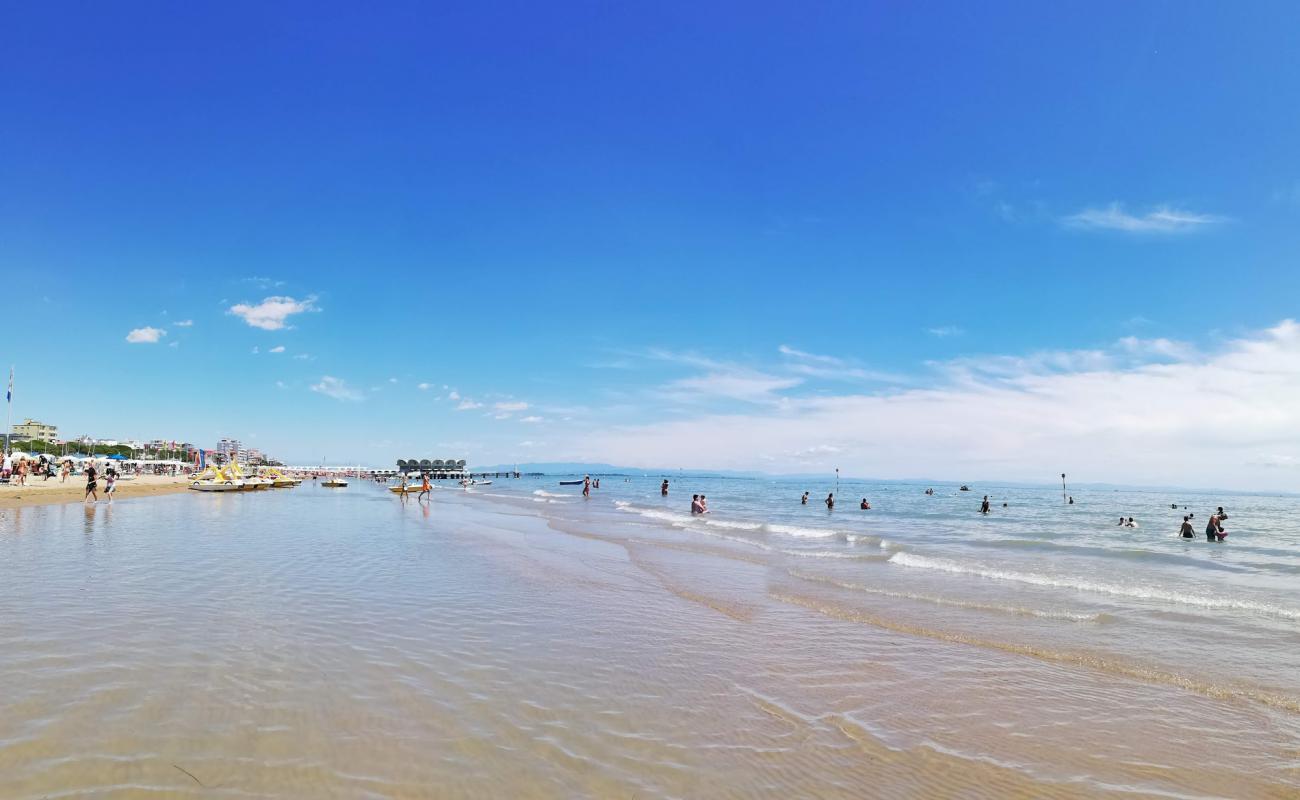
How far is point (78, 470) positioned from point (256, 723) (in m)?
126

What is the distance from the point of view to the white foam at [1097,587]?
14.2 meters

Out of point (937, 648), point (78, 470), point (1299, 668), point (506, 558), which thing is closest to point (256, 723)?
point (937, 648)

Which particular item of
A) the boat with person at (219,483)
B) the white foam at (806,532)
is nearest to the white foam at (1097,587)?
the white foam at (806,532)

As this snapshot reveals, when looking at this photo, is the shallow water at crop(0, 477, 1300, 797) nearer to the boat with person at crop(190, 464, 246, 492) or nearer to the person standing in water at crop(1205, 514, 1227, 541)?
the person standing in water at crop(1205, 514, 1227, 541)

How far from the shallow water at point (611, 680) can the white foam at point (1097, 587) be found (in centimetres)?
18

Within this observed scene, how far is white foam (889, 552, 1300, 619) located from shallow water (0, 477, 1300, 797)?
18 cm

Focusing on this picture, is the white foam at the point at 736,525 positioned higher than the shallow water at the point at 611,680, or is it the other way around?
the shallow water at the point at 611,680

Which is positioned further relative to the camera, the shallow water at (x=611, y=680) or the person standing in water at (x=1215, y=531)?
the person standing in water at (x=1215, y=531)

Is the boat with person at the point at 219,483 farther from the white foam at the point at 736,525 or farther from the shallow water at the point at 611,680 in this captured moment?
the white foam at the point at 736,525

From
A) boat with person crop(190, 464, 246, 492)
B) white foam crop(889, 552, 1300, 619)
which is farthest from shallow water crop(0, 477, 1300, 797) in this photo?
boat with person crop(190, 464, 246, 492)

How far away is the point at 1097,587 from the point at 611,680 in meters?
15.0

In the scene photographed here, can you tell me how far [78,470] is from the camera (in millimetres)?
98688

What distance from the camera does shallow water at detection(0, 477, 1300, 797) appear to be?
5105 mm

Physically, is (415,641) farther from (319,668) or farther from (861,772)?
(861,772)
